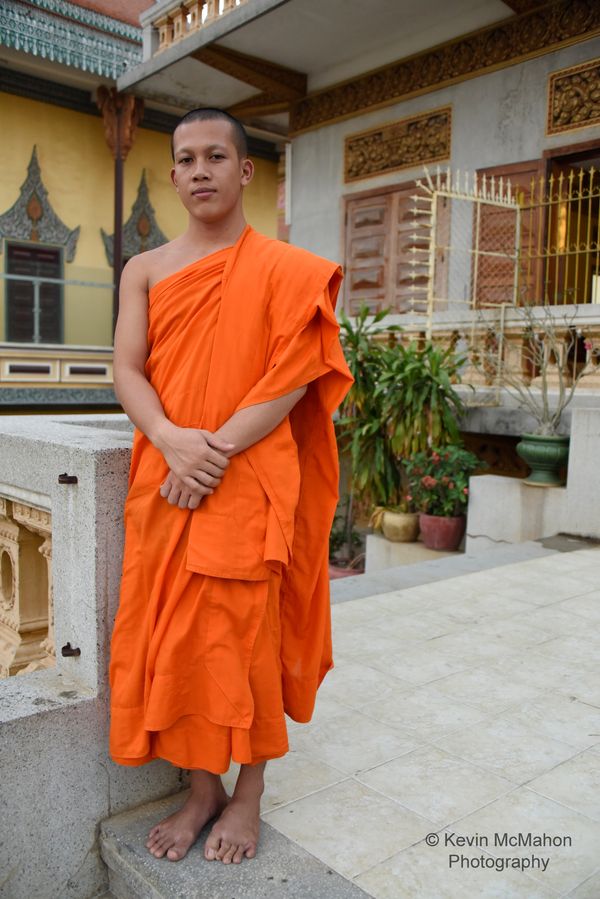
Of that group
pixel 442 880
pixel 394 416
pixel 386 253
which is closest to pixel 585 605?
pixel 442 880

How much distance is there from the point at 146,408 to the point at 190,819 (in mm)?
911

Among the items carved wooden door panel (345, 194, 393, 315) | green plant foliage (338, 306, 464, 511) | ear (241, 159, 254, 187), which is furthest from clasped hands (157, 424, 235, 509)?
carved wooden door panel (345, 194, 393, 315)

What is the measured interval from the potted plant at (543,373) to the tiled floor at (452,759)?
2.48 meters

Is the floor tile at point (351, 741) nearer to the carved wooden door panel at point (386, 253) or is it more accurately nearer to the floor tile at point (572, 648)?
the floor tile at point (572, 648)

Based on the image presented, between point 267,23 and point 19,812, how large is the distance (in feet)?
29.6

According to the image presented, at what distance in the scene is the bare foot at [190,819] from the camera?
1.74 metres

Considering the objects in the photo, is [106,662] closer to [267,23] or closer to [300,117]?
[267,23]

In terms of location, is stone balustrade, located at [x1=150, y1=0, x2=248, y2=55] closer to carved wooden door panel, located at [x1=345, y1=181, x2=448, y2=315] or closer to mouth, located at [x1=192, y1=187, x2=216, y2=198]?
carved wooden door panel, located at [x1=345, y1=181, x2=448, y2=315]

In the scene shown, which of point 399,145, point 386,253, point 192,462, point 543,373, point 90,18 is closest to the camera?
point 192,462

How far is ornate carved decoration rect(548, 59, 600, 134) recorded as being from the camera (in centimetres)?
739

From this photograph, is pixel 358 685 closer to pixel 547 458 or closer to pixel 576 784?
pixel 576 784

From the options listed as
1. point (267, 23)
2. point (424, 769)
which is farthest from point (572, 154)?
point (424, 769)

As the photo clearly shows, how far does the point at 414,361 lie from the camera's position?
664cm

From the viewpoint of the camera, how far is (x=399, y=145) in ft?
30.8
